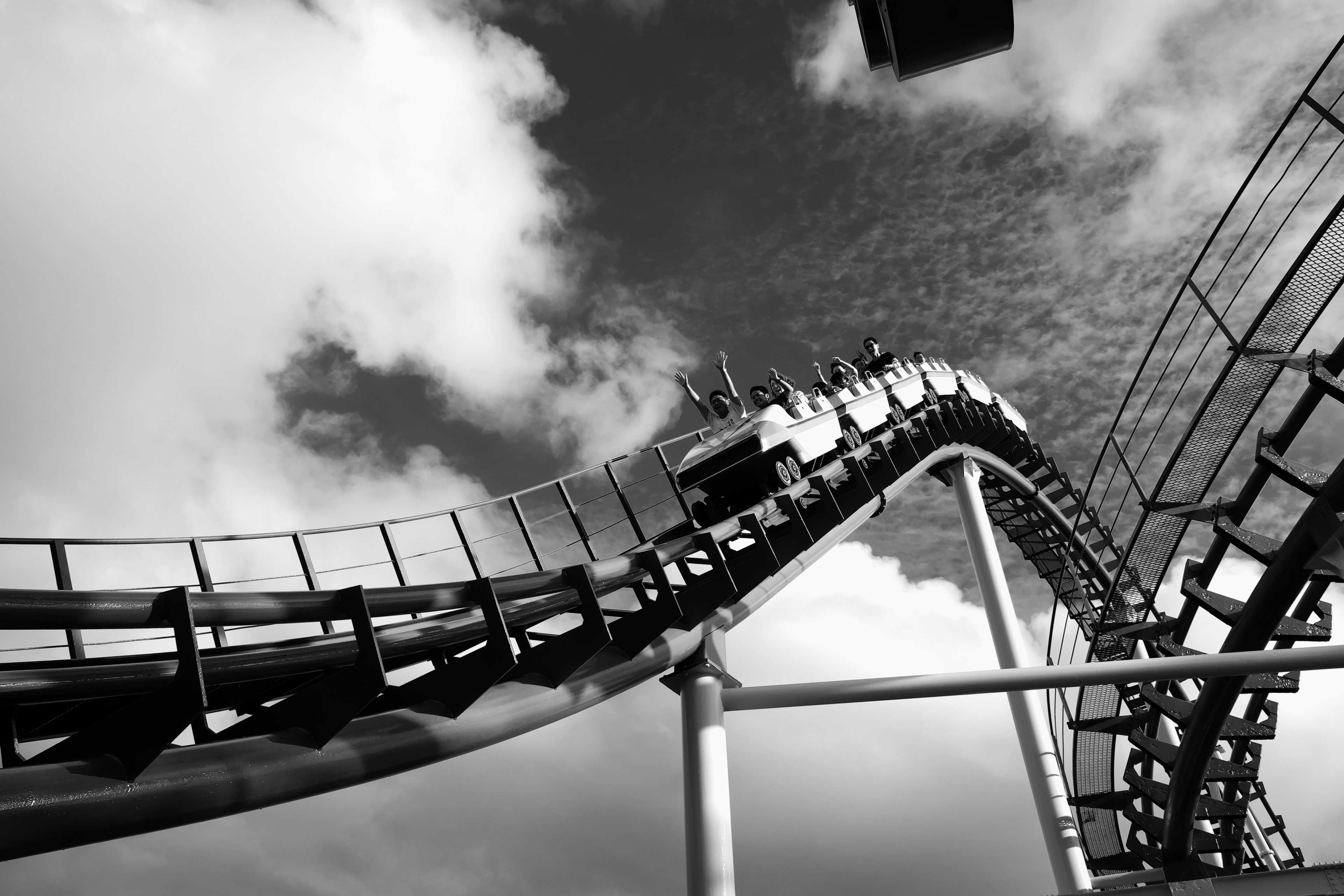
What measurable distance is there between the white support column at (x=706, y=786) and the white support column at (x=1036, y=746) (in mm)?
3313

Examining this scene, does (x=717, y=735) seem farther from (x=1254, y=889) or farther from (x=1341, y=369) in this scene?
(x=1341, y=369)

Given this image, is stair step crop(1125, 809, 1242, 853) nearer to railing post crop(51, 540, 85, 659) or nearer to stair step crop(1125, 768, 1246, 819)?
stair step crop(1125, 768, 1246, 819)

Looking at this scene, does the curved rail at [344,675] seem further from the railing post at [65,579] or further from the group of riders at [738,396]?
the group of riders at [738,396]

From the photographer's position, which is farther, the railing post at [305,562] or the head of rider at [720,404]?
the head of rider at [720,404]

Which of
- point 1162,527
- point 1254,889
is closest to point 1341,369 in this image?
point 1162,527

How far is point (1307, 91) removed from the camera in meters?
5.62

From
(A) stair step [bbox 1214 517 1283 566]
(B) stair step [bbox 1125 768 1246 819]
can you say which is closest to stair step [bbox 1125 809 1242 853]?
(B) stair step [bbox 1125 768 1246 819]

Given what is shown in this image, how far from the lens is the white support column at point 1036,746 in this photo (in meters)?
8.32

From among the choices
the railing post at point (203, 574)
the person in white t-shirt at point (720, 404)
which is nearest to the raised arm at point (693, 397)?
the person in white t-shirt at point (720, 404)

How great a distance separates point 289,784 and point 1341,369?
6.93 m

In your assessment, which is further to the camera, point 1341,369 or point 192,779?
point 1341,369

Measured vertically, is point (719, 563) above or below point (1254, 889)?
above

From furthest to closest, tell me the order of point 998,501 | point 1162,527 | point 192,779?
point 998,501 → point 1162,527 → point 192,779

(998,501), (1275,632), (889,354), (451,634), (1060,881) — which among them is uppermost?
(889,354)
